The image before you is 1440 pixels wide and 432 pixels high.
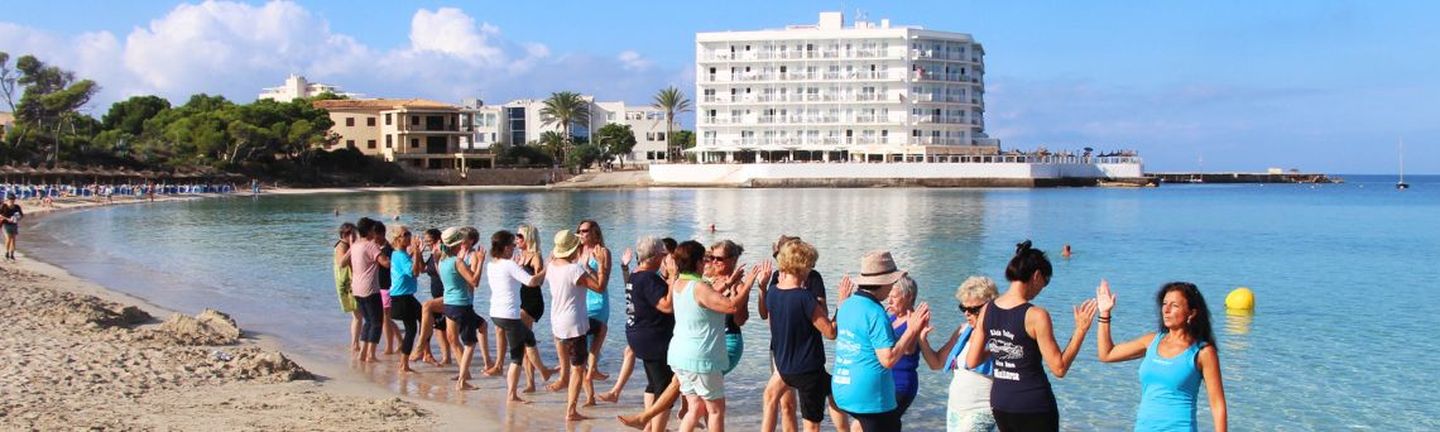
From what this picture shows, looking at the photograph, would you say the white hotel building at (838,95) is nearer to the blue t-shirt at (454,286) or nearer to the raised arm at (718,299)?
the blue t-shirt at (454,286)

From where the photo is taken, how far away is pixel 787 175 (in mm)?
108688

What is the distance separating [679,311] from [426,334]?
514 cm

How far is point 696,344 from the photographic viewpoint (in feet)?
23.1

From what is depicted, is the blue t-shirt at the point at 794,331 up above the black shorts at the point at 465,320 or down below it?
above

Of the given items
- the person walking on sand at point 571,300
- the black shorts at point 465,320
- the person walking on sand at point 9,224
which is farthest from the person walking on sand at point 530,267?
the person walking on sand at point 9,224

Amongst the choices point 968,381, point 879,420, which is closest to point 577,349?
point 879,420

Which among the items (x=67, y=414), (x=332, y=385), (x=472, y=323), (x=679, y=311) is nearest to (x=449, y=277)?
(x=472, y=323)

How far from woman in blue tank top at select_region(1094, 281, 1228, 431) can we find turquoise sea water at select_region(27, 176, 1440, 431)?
447 cm

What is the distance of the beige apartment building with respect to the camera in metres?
110

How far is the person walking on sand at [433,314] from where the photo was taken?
36.9ft

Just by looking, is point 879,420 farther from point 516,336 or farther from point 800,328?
point 516,336

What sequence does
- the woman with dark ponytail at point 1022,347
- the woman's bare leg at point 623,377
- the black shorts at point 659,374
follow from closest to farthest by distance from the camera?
1. the woman with dark ponytail at point 1022,347
2. the black shorts at point 659,374
3. the woman's bare leg at point 623,377

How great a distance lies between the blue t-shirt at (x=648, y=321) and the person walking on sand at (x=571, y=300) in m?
0.77

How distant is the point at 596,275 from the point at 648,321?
128cm
